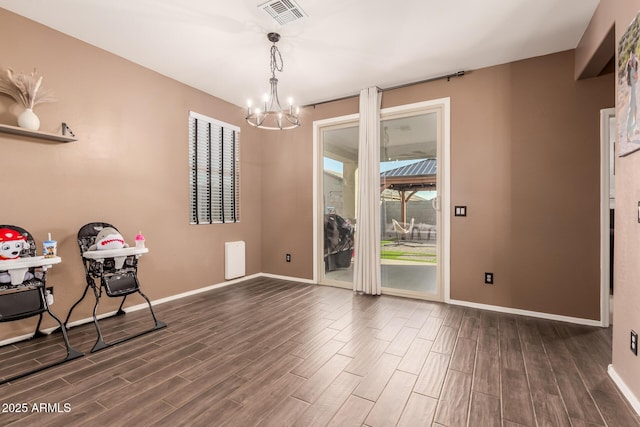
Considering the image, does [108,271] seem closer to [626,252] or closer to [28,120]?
[28,120]

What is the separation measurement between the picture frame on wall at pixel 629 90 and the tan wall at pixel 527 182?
1215 millimetres

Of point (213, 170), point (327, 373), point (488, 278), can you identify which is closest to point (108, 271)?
point (213, 170)

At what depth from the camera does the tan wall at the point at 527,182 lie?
10.1ft

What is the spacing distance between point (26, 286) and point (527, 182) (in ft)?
16.0

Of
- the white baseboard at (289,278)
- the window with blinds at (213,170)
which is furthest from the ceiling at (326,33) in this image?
the white baseboard at (289,278)

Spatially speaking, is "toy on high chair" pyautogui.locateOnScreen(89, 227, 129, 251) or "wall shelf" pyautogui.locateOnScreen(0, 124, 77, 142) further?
"toy on high chair" pyautogui.locateOnScreen(89, 227, 129, 251)

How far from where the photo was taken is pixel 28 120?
8.48 ft

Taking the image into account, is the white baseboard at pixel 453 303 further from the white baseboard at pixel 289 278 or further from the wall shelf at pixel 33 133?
the wall shelf at pixel 33 133

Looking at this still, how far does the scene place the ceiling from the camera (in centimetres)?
255

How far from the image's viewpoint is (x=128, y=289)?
2863 millimetres

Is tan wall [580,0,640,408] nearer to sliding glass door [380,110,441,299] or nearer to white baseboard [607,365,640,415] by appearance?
white baseboard [607,365,640,415]

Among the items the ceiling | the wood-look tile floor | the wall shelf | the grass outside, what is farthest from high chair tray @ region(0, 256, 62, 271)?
the grass outside

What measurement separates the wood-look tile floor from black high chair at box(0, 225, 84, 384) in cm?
31

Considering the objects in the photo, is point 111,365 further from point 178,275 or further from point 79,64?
point 79,64
